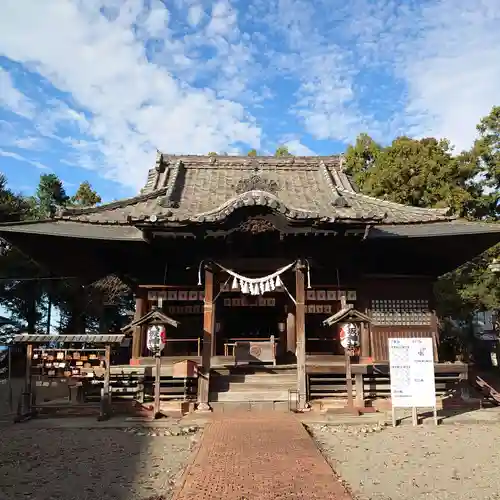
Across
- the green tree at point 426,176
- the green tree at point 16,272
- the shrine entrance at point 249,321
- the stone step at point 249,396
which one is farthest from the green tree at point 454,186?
the green tree at point 16,272

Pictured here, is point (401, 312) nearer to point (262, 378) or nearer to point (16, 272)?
point (262, 378)

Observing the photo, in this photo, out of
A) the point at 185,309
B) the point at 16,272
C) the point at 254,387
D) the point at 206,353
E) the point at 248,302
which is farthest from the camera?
the point at 16,272

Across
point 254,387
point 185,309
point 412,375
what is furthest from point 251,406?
point 185,309

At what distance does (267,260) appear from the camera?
1357 centimetres

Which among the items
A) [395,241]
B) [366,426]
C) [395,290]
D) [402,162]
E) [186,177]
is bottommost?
[366,426]

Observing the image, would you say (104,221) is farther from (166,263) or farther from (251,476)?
(251,476)

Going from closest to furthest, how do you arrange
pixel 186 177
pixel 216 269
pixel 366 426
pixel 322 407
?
1. pixel 366 426
2. pixel 322 407
3. pixel 216 269
4. pixel 186 177

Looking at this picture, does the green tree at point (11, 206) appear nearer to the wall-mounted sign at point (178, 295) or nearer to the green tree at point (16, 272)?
the green tree at point (16, 272)

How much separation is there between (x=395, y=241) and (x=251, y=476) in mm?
9093

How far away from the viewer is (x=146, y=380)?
1237 cm

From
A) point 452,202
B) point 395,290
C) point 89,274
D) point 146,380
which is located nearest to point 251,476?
point 146,380

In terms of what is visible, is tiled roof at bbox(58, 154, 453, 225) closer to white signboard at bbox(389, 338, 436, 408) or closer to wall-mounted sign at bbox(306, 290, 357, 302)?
wall-mounted sign at bbox(306, 290, 357, 302)

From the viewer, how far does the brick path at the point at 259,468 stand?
5.51 meters

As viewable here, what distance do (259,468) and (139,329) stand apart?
8190 millimetres
